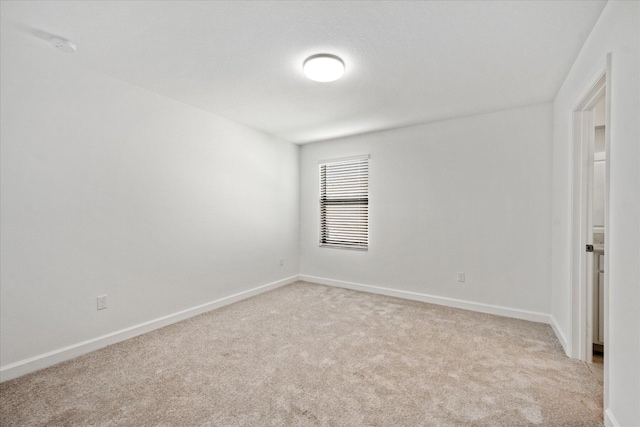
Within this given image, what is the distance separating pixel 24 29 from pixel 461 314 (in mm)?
4666

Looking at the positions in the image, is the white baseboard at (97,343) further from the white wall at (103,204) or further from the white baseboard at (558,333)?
the white baseboard at (558,333)

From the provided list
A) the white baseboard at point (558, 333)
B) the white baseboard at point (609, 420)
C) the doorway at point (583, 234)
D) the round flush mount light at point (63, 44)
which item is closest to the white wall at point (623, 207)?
the white baseboard at point (609, 420)

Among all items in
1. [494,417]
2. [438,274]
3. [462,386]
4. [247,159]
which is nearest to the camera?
[494,417]

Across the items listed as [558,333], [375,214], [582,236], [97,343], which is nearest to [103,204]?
[97,343]

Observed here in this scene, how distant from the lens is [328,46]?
2068mm

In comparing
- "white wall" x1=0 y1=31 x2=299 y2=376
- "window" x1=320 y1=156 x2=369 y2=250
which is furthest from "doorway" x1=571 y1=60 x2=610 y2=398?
"white wall" x1=0 y1=31 x2=299 y2=376

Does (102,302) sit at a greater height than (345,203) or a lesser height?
lesser

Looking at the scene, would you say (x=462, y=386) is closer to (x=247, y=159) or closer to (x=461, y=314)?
(x=461, y=314)

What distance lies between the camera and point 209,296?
3.50 metres

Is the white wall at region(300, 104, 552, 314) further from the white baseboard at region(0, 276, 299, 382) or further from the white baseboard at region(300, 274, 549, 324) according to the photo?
the white baseboard at region(0, 276, 299, 382)

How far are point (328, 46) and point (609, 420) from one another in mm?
2830

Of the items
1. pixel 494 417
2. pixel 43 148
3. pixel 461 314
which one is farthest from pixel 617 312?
pixel 43 148

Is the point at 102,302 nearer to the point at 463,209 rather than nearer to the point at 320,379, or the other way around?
the point at 320,379

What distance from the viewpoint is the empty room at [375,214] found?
1683mm
